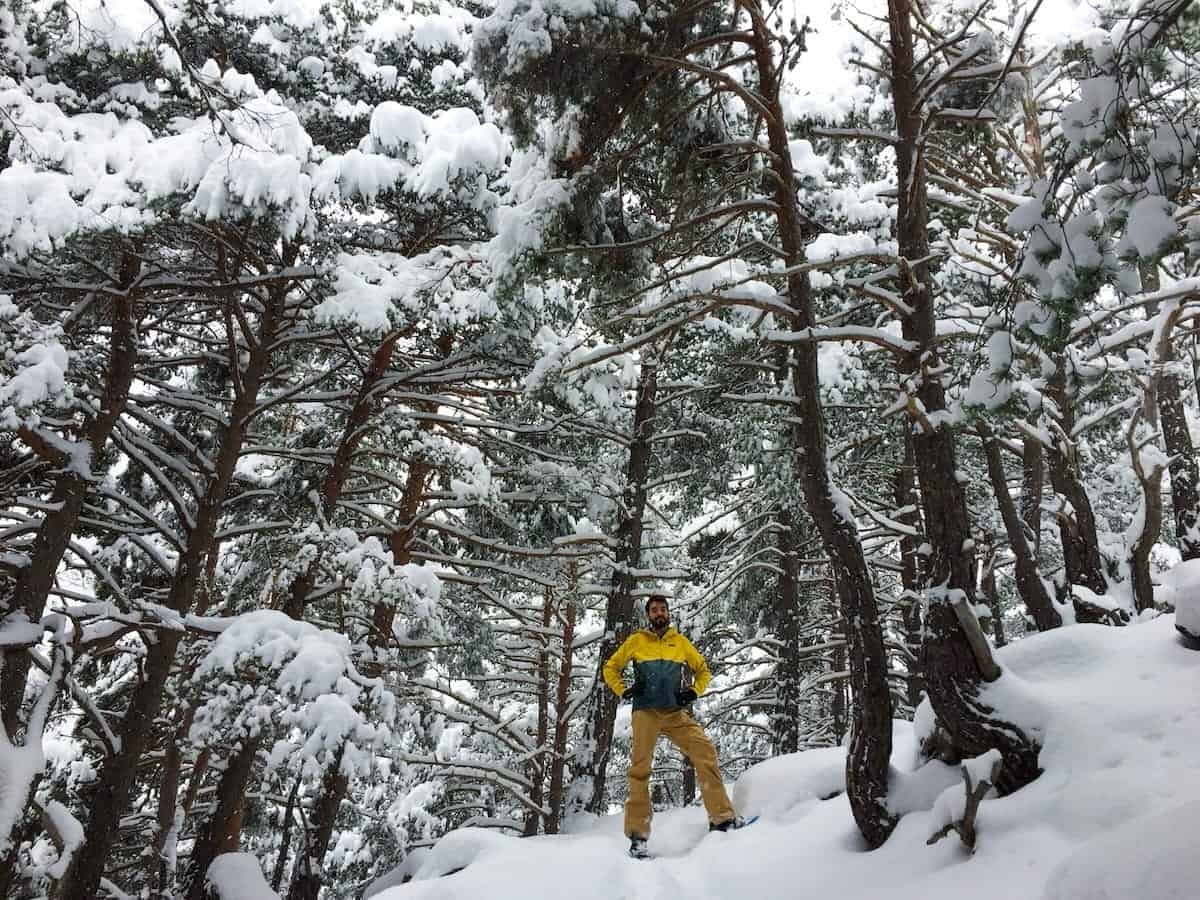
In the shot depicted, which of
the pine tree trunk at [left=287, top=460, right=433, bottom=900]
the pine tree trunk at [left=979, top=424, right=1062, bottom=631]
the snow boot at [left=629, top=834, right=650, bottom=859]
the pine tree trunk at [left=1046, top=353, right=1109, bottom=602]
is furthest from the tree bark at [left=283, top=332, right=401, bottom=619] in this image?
the pine tree trunk at [left=1046, top=353, right=1109, bottom=602]

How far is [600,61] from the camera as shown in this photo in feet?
17.2

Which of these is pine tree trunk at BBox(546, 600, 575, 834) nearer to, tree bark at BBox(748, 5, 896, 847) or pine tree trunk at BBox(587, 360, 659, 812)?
pine tree trunk at BBox(587, 360, 659, 812)

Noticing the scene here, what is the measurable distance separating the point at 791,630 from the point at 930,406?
290 inches

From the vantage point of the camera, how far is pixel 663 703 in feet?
21.2

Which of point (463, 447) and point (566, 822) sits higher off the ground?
point (463, 447)

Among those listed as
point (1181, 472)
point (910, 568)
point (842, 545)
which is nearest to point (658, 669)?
point (842, 545)

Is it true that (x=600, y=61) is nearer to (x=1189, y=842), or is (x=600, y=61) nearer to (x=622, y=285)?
(x=622, y=285)

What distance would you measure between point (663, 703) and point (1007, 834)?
129 inches

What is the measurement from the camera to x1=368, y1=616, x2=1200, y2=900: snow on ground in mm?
2754

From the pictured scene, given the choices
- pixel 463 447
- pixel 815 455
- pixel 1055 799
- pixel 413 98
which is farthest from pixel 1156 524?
pixel 413 98

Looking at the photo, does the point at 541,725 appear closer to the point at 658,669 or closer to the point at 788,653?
the point at 788,653

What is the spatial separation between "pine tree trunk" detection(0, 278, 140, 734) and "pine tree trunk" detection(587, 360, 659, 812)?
598cm

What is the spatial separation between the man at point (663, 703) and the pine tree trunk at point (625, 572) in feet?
9.29

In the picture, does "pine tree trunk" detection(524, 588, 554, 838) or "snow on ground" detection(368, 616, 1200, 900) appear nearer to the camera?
"snow on ground" detection(368, 616, 1200, 900)
